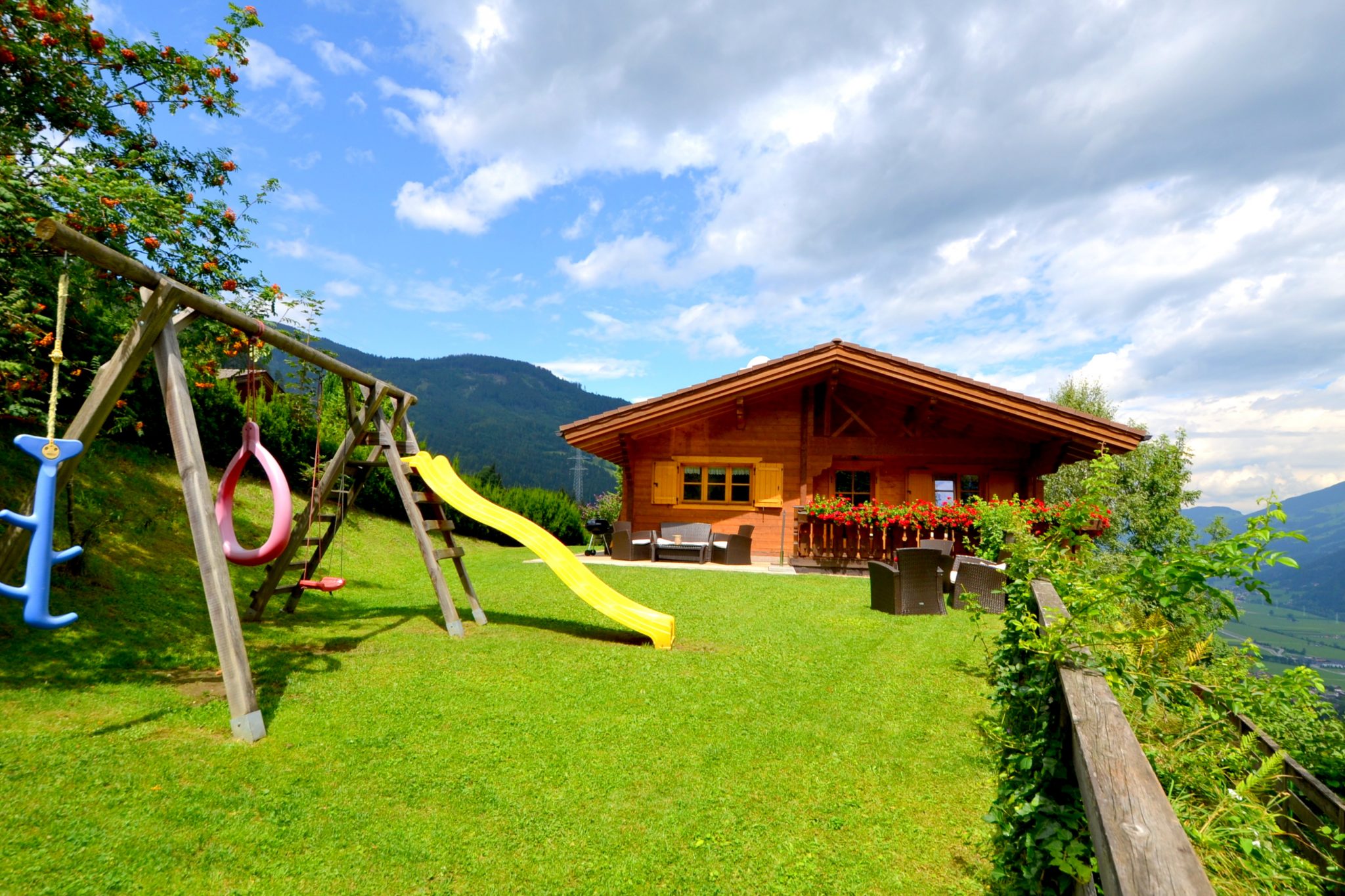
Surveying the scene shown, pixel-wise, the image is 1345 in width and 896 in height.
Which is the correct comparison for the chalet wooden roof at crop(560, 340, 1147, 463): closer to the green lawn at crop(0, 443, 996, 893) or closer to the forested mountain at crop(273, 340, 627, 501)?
the green lawn at crop(0, 443, 996, 893)

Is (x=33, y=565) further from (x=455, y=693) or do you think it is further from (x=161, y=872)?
(x=455, y=693)

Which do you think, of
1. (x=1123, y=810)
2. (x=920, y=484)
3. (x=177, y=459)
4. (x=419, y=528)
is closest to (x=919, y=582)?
(x=419, y=528)

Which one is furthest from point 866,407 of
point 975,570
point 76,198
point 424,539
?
point 76,198

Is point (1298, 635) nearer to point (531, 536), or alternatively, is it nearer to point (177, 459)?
point (531, 536)

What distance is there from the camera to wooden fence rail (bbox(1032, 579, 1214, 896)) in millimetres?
1150

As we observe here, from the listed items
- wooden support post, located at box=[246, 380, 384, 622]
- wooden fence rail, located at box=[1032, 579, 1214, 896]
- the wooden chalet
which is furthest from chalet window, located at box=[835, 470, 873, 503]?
wooden fence rail, located at box=[1032, 579, 1214, 896]

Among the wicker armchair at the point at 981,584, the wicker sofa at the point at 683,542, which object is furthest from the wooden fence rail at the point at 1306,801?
the wicker sofa at the point at 683,542

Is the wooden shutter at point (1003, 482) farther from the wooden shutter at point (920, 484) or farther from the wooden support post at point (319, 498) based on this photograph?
the wooden support post at point (319, 498)

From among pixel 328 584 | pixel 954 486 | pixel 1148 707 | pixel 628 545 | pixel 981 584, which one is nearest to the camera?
pixel 1148 707

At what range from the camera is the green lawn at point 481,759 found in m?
2.69

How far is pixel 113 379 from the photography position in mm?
4000

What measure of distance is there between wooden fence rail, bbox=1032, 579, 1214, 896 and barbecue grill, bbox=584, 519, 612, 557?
1282 cm

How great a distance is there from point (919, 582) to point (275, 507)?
6817mm

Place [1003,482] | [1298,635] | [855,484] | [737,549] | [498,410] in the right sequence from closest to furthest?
[737,549]
[1003,482]
[855,484]
[498,410]
[1298,635]
